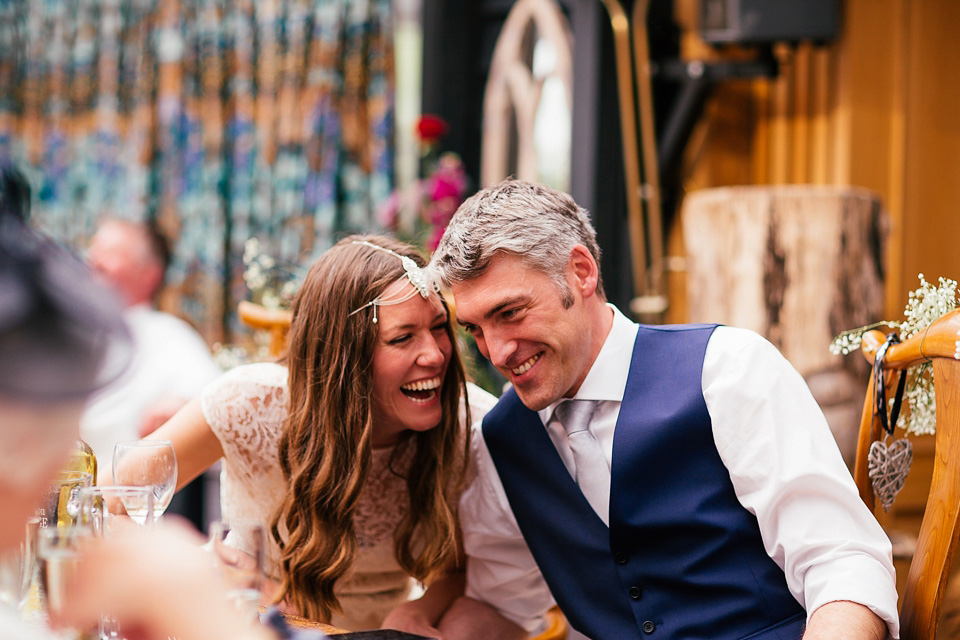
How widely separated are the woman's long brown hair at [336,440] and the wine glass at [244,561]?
0.80 m

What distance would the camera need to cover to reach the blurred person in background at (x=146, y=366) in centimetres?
336

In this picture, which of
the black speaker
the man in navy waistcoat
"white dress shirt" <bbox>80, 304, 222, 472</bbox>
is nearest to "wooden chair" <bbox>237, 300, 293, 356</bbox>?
the man in navy waistcoat

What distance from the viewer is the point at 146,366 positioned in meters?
3.57

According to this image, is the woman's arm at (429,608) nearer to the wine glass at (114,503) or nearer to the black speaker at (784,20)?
the wine glass at (114,503)

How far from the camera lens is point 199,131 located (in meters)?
4.89

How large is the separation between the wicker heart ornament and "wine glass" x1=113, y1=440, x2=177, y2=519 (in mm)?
1159

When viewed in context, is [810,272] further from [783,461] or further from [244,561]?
[244,561]

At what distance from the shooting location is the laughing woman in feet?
5.90

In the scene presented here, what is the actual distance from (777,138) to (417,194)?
165cm

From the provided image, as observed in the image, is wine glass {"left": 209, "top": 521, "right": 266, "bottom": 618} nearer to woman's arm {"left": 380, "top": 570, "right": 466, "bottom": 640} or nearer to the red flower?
woman's arm {"left": 380, "top": 570, "right": 466, "bottom": 640}

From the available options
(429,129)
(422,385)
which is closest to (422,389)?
(422,385)

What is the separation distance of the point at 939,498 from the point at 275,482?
1324 mm

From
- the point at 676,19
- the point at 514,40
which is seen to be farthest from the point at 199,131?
the point at 676,19

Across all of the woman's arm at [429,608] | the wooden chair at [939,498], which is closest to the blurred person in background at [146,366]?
the woman's arm at [429,608]
